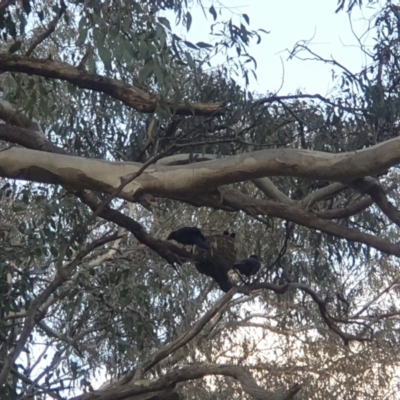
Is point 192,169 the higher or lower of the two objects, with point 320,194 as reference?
lower

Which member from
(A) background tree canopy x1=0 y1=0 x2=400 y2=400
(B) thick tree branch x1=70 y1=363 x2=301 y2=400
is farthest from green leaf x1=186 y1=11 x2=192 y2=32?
(B) thick tree branch x1=70 y1=363 x2=301 y2=400

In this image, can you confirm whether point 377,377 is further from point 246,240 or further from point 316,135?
point 316,135

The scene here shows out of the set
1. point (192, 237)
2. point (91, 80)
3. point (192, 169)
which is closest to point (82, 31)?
point (91, 80)

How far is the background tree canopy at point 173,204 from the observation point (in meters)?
3.69

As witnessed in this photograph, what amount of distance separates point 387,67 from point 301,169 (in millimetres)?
1840

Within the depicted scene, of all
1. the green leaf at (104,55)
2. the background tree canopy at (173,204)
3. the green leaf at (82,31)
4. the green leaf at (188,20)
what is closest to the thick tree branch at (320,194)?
the background tree canopy at (173,204)

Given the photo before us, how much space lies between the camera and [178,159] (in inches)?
168

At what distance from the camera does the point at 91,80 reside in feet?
12.9

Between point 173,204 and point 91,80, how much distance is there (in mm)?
2606

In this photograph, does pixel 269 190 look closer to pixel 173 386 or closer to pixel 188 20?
pixel 188 20

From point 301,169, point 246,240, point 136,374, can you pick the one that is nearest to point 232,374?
point 136,374

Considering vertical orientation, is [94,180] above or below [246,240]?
below

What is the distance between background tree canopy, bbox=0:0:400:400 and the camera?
3.69 meters

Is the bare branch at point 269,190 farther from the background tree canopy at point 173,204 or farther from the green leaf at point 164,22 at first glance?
the green leaf at point 164,22
